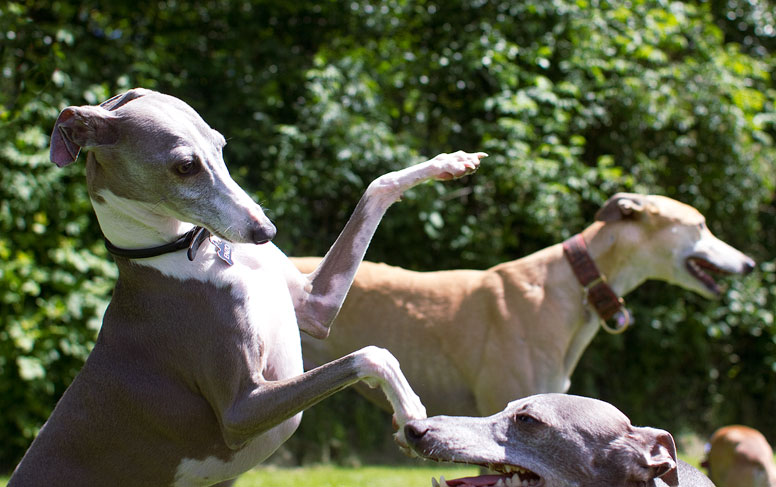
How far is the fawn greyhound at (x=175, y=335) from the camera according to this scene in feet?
7.56

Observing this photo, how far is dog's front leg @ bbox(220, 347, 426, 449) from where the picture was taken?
2.25 m

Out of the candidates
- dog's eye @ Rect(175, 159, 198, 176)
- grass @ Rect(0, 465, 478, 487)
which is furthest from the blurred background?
dog's eye @ Rect(175, 159, 198, 176)

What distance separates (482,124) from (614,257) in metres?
2.90

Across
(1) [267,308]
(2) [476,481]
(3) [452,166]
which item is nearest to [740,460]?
(2) [476,481]

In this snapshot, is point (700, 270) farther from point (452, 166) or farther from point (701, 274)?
point (452, 166)

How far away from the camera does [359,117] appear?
7.08 m

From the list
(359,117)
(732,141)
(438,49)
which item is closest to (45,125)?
(359,117)

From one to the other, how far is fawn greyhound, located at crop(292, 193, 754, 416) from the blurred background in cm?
199

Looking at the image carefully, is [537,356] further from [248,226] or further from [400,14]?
[400,14]

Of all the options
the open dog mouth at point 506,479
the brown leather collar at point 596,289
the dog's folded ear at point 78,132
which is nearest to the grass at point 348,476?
the brown leather collar at point 596,289

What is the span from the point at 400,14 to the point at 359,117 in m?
1.52

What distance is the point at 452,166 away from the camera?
8.90 ft

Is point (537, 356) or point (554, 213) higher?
point (537, 356)

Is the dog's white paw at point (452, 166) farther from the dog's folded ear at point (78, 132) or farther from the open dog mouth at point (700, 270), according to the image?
the open dog mouth at point (700, 270)
